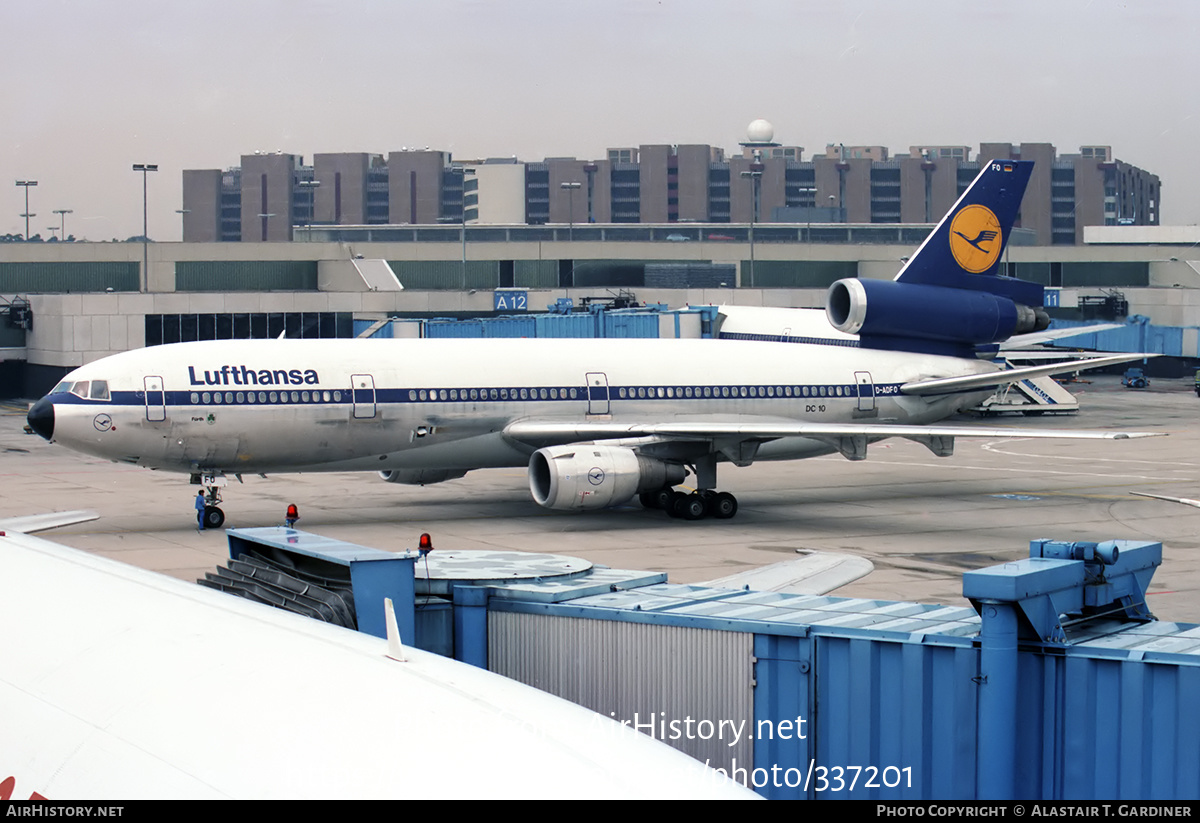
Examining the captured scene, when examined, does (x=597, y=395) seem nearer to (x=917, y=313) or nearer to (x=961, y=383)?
(x=917, y=313)

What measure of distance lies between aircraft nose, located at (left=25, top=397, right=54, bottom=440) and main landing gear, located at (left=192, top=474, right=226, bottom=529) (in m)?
2.99

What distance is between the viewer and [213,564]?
25547 millimetres

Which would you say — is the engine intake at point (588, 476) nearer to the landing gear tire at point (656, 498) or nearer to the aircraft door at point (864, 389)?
the landing gear tire at point (656, 498)

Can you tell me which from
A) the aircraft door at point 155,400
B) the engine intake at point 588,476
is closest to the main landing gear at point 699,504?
the engine intake at point 588,476

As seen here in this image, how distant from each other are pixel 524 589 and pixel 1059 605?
4.36 meters

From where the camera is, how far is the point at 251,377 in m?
29.8

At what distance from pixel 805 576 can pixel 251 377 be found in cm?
1694

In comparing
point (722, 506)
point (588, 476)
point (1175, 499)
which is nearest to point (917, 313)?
point (1175, 499)

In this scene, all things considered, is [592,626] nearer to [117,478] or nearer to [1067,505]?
[1067,505]

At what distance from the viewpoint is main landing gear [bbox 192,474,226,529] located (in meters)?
30.2

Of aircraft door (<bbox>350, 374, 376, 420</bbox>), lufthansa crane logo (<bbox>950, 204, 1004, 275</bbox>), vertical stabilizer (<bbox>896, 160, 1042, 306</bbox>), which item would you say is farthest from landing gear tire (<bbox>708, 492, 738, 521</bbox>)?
lufthansa crane logo (<bbox>950, 204, 1004, 275</bbox>)

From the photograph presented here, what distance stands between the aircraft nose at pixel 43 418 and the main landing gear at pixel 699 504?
1241cm

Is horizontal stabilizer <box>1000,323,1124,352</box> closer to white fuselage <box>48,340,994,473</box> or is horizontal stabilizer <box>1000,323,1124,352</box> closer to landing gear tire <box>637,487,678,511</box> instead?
white fuselage <box>48,340,994,473</box>

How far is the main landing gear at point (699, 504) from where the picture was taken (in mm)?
32031
